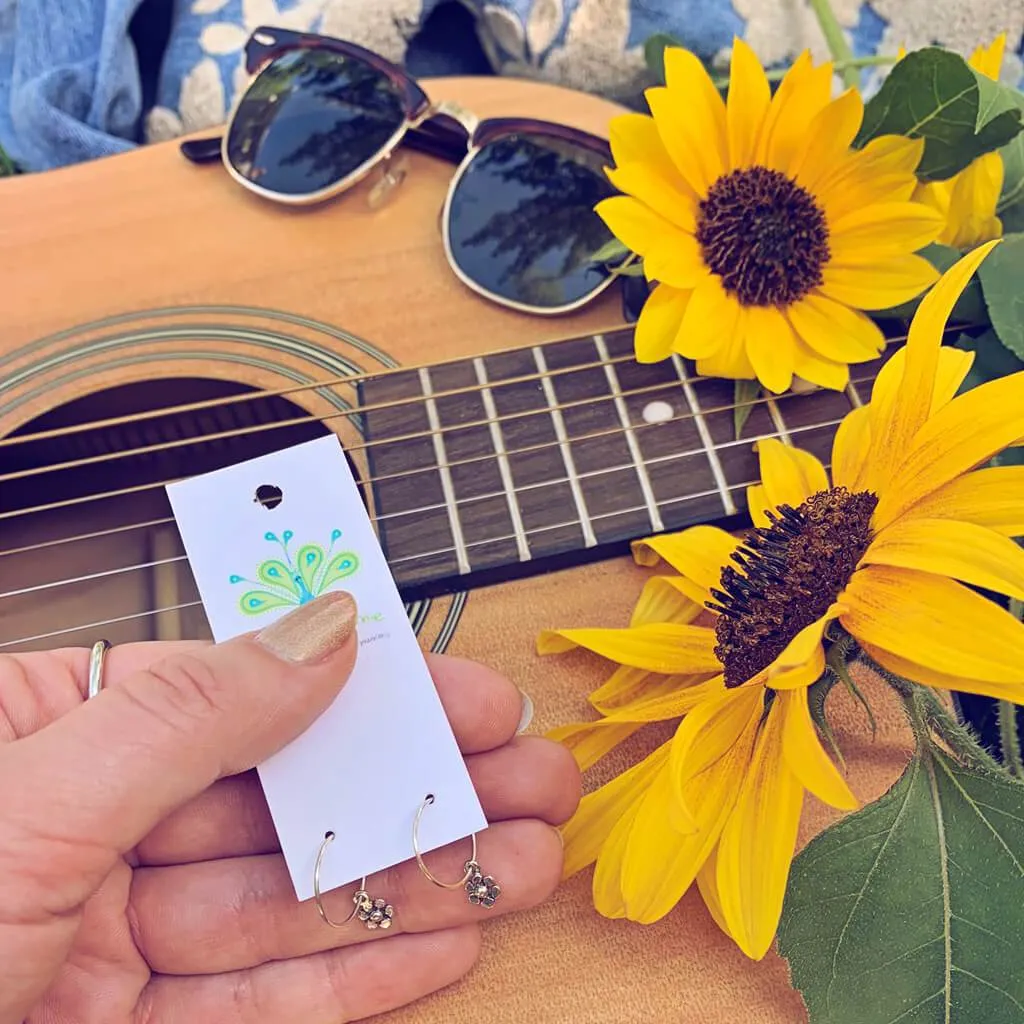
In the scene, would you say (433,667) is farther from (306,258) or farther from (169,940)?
(306,258)

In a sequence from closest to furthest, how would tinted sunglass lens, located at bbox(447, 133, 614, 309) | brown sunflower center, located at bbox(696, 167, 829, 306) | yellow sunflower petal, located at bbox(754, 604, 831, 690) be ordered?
yellow sunflower petal, located at bbox(754, 604, 831, 690), brown sunflower center, located at bbox(696, 167, 829, 306), tinted sunglass lens, located at bbox(447, 133, 614, 309)

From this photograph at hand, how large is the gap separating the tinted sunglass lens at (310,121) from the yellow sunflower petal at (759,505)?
0.36 metres

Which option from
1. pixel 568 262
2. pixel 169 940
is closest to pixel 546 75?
pixel 568 262

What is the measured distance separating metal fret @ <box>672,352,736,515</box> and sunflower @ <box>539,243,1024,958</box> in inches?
2.5

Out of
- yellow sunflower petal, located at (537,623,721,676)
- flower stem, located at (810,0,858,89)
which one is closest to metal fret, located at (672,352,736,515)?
yellow sunflower petal, located at (537,623,721,676)

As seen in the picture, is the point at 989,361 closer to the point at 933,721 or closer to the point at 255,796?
the point at 933,721

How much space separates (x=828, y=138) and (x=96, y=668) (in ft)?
1.44

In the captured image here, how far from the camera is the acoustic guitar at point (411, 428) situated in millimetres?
463

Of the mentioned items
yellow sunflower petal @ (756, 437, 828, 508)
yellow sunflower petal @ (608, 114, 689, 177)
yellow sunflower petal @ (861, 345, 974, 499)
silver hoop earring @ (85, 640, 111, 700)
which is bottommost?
silver hoop earring @ (85, 640, 111, 700)

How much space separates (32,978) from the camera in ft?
1.18

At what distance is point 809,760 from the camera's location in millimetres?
314

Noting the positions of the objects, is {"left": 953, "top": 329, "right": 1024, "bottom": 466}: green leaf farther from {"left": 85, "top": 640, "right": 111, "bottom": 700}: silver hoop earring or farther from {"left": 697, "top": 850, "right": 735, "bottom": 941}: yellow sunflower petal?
{"left": 85, "top": 640, "right": 111, "bottom": 700}: silver hoop earring

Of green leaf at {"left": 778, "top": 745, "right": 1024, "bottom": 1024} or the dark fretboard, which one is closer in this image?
green leaf at {"left": 778, "top": 745, "right": 1024, "bottom": 1024}

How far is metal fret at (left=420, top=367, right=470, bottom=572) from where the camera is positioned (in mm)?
526
